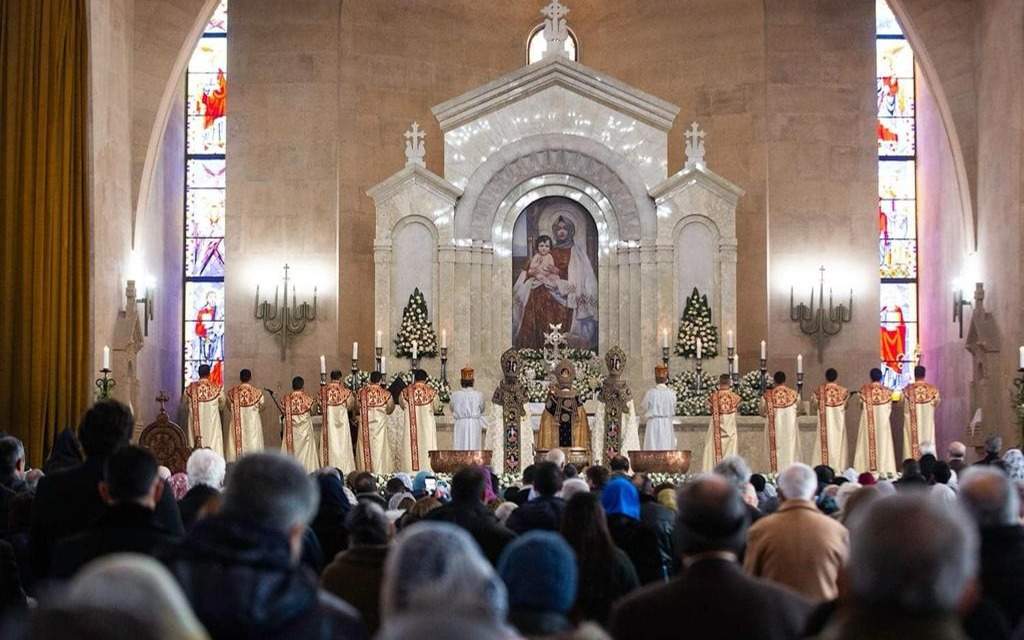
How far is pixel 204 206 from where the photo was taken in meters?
26.7

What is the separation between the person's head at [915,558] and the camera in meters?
3.47

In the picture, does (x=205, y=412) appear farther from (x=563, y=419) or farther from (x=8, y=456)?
(x=8, y=456)

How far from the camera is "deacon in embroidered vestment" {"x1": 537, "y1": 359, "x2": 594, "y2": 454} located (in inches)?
784

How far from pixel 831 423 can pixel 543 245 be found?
5657 millimetres

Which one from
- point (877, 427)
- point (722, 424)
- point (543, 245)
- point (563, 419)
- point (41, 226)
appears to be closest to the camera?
point (41, 226)

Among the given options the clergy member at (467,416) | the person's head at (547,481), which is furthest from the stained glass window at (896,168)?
the person's head at (547,481)

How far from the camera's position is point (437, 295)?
24.5 metres

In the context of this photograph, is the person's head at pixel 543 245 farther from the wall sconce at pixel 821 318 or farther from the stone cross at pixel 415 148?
the wall sconce at pixel 821 318

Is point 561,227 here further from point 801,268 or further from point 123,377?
point 123,377

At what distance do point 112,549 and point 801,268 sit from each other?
822 inches

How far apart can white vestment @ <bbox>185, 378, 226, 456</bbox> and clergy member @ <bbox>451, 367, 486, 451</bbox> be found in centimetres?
337

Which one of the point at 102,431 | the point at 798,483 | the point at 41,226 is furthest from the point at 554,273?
the point at 102,431

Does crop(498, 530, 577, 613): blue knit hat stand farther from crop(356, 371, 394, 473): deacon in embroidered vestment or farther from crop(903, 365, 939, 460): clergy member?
→ crop(903, 365, 939, 460): clergy member

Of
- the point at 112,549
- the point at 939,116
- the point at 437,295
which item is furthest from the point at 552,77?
the point at 112,549
